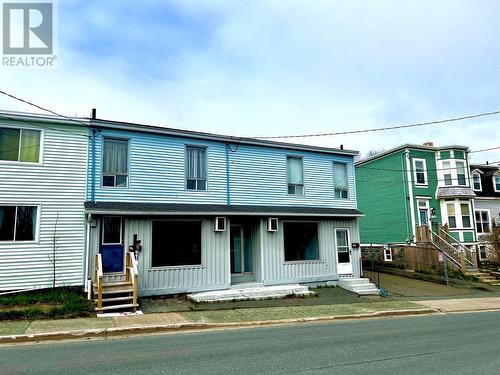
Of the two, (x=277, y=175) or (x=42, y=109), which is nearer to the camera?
(x=42, y=109)

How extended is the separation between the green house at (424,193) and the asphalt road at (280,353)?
16.9 m

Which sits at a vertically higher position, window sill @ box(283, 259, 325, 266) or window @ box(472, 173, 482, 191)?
window @ box(472, 173, 482, 191)

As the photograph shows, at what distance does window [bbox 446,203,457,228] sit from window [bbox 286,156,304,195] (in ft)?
46.0

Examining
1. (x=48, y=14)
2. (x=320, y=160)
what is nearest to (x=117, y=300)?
(x=48, y=14)

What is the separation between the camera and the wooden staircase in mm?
11325

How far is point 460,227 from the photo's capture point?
26188 millimetres

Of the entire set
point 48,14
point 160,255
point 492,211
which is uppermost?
point 48,14

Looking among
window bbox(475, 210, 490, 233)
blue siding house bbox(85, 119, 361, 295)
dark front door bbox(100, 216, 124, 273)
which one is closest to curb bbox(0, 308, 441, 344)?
blue siding house bbox(85, 119, 361, 295)

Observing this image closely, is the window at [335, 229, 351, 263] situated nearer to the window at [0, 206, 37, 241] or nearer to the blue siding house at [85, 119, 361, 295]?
the blue siding house at [85, 119, 361, 295]

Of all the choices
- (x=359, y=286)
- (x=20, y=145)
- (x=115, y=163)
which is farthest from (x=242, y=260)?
(x=20, y=145)

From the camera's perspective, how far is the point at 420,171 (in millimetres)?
26688

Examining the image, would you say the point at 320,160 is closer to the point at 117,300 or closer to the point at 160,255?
the point at 160,255

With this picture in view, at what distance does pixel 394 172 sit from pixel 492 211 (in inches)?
359

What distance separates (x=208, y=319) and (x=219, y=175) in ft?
21.1
